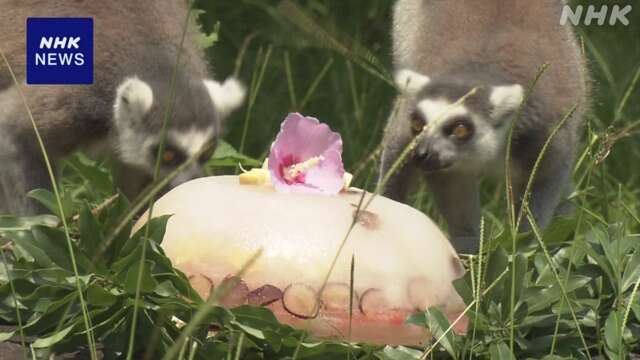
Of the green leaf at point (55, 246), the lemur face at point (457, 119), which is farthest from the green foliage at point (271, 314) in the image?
the lemur face at point (457, 119)

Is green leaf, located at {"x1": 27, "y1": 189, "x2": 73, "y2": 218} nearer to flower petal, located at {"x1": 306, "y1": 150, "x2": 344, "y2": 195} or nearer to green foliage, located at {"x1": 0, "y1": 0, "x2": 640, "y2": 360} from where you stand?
green foliage, located at {"x1": 0, "y1": 0, "x2": 640, "y2": 360}

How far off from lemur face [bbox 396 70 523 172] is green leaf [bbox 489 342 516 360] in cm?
267

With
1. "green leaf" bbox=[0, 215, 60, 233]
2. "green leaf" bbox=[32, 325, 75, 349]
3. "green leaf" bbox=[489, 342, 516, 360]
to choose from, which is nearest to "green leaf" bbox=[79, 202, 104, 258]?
"green leaf" bbox=[0, 215, 60, 233]

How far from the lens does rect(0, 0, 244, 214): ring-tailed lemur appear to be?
5.13 meters

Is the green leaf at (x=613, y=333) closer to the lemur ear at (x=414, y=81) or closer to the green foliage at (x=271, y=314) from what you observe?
the green foliage at (x=271, y=314)

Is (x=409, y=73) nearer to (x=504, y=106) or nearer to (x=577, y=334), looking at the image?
(x=504, y=106)

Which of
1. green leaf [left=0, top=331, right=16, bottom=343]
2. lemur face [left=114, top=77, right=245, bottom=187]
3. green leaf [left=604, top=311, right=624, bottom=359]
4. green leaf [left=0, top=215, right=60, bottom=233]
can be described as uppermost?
green leaf [left=0, top=215, right=60, bottom=233]

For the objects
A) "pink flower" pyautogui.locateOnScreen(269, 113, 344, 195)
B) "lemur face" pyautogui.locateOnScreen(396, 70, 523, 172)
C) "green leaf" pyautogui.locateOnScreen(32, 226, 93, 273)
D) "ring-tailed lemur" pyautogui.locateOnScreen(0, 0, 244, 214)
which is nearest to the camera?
"green leaf" pyautogui.locateOnScreen(32, 226, 93, 273)

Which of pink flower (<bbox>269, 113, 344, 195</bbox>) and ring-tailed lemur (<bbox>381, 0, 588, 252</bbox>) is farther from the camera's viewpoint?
ring-tailed lemur (<bbox>381, 0, 588, 252</bbox>)

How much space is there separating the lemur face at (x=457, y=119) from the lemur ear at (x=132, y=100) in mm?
1274

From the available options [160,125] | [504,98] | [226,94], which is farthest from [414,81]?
[160,125]

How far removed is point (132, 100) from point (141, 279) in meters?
2.46

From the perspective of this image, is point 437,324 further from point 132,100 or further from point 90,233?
point 132,100

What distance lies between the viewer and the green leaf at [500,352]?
2.86 meters
